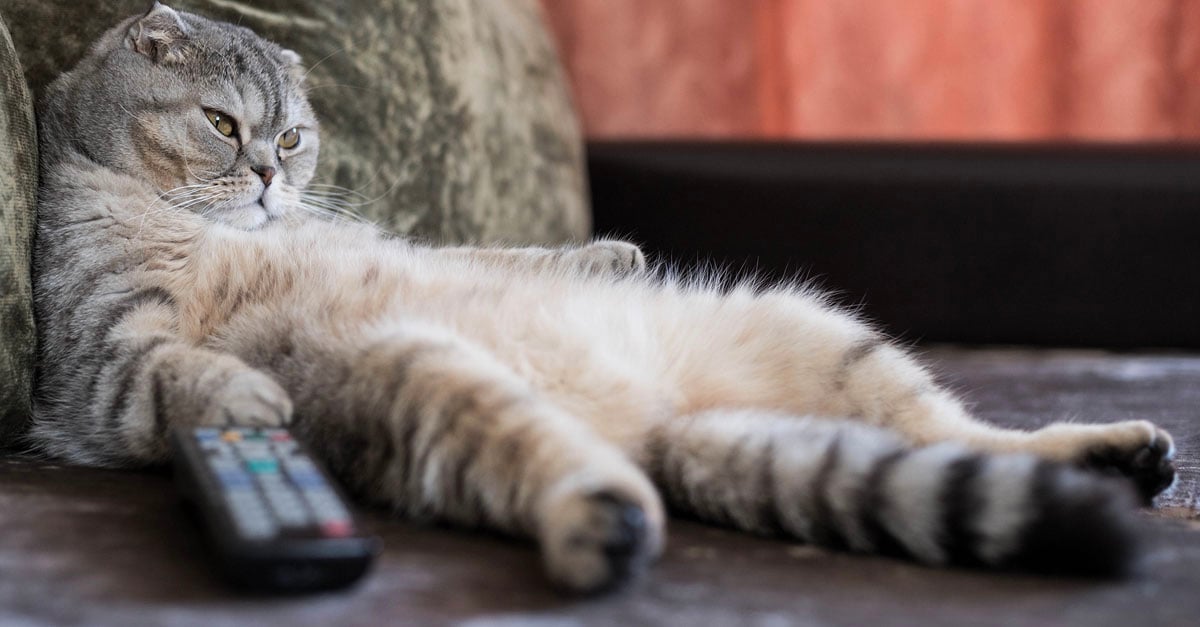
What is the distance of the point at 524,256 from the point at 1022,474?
2.55ft

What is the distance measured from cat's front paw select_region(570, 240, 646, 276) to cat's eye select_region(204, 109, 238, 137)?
0.49 m

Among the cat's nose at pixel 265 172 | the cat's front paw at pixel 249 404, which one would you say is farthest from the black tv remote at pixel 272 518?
the cat's nose at pixel 265 172

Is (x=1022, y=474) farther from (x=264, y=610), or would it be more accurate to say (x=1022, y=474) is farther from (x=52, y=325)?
(x=52, y=325)

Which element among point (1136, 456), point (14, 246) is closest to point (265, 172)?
point (14, 246)

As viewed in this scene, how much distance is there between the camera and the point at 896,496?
0.81m

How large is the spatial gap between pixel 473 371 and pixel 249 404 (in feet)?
0.75

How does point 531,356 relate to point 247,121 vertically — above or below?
below

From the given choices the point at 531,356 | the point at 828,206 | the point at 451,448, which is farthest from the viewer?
the point at 828,206

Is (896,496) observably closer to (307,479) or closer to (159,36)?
(307,479)

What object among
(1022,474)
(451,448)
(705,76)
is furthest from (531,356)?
(705,76)

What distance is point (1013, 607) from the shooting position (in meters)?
0.71

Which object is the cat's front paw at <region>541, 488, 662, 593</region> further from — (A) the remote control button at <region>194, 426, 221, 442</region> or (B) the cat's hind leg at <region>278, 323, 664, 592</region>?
(A) the remote control button at <region>194, 426, 221, 442</region>

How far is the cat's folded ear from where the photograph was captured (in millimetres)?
1409

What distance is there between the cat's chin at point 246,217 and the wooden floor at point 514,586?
21.4 inches
